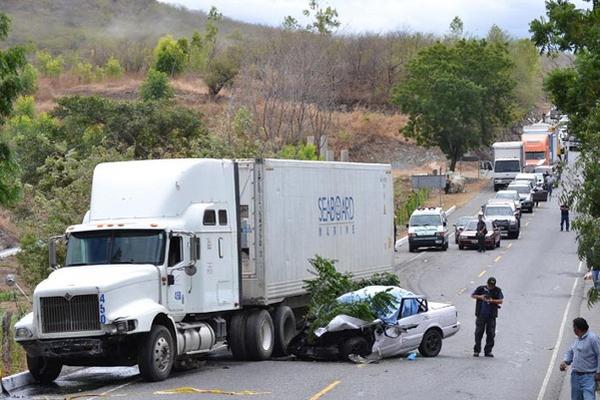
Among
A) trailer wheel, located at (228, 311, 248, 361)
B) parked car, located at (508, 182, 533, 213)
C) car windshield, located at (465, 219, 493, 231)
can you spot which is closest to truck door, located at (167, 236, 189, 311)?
trailer wheel, located at (228, 311, 248, 361)

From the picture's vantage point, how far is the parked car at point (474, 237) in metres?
53.2

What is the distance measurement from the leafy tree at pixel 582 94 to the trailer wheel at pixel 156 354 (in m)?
7.29

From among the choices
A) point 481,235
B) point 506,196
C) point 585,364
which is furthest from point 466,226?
point 585,364

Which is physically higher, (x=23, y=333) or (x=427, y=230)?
(x=23, y=333)

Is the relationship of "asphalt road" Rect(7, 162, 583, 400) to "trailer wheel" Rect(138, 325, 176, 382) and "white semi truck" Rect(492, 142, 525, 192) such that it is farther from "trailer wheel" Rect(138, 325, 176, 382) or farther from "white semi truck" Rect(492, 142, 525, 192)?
"white semi truck" Rect(492, 142, 525, 192)

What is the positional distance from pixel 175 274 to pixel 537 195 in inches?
2208

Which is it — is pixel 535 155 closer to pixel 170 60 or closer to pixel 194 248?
pixel 170 60

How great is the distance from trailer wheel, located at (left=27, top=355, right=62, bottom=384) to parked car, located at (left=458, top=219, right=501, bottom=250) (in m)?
34.8

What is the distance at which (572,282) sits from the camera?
4250 centimetres

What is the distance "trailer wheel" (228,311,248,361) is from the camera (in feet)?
74.8

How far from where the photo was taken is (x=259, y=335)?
2283cm

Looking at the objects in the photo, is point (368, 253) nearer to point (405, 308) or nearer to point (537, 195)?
point (405, 308)

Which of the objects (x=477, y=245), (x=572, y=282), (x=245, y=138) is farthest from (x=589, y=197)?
(x=477, y=245)

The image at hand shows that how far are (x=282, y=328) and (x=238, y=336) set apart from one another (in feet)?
4.63
